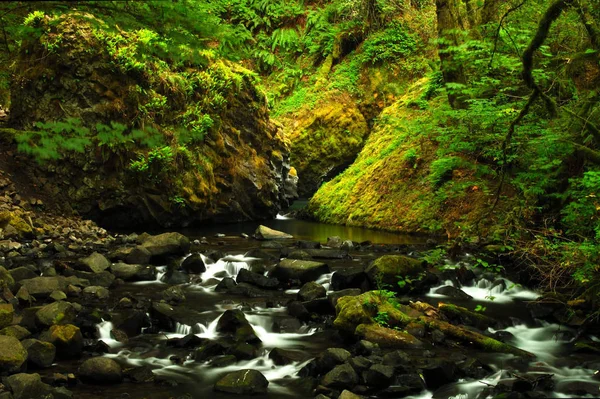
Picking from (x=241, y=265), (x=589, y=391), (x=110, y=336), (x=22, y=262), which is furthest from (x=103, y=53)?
(x=589, y=391)

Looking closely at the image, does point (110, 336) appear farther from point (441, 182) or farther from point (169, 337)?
point (441, 182)

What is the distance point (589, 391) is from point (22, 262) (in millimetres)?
8955

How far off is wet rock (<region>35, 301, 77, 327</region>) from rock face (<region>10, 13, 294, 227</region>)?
6.95 m

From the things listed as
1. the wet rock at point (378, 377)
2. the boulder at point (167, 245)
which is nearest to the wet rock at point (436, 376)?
the wet rock at point (378, 377)

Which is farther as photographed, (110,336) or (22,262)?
(22,262)

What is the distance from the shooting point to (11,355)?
4.91m

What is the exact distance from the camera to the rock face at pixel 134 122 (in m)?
13.1

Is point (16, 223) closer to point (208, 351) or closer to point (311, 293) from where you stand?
point (311, 293)

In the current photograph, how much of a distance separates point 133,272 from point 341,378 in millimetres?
5175

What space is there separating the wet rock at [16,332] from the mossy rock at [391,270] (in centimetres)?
481

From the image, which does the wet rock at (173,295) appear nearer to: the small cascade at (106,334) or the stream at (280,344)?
the stream at (280,344)

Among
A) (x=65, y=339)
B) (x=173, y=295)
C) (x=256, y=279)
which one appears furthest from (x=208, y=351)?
(x=256, y=279)

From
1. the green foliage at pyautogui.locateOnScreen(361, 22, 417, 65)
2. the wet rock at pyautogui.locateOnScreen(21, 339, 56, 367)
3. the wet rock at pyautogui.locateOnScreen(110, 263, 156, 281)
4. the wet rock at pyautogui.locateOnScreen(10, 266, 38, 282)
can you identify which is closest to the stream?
the wet rock at pyautogui.locateOnScreen(21, 339, 56, 367)

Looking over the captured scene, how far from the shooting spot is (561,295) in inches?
268
